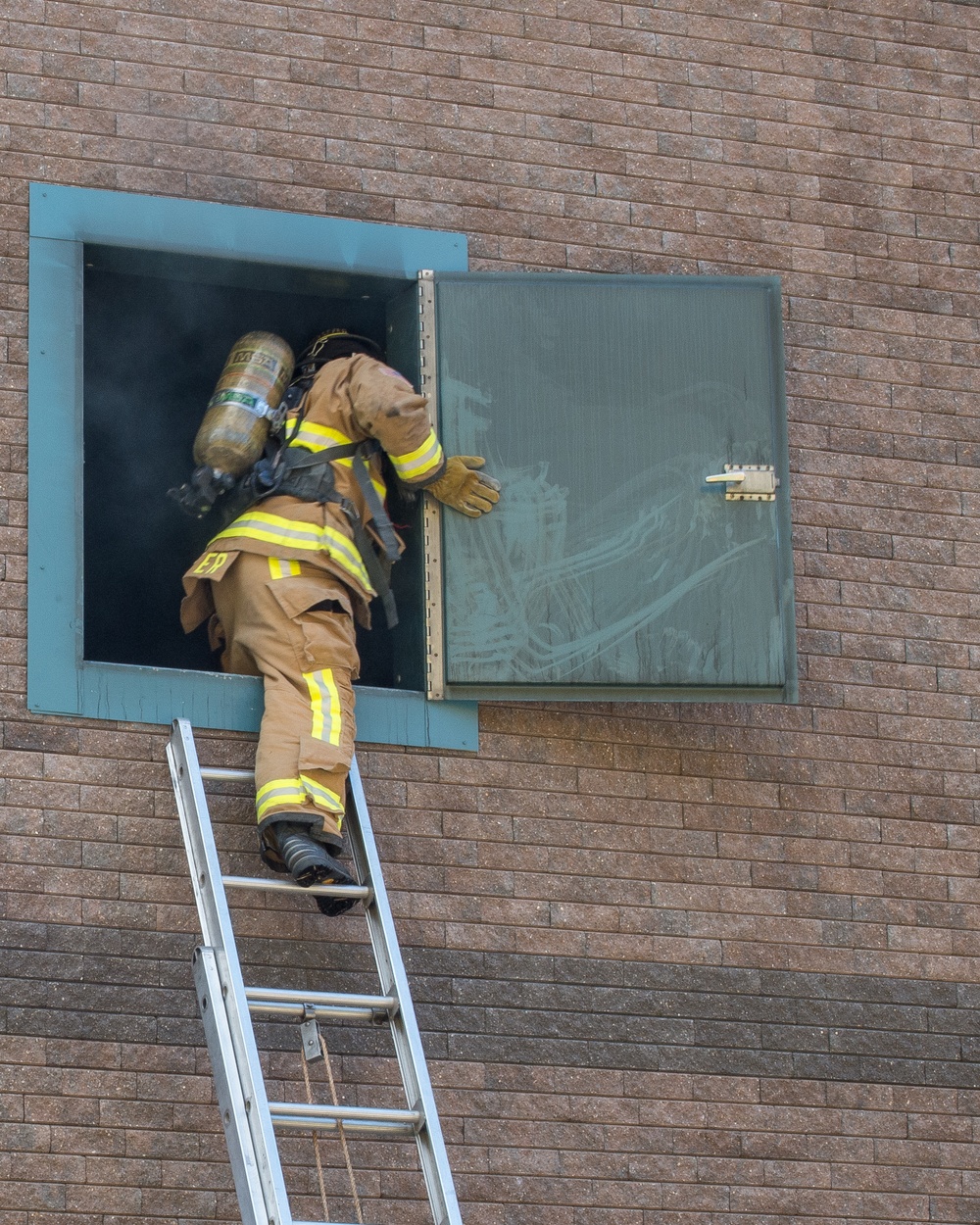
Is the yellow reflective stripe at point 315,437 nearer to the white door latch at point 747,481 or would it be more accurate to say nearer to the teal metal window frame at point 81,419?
the teal metal window frame at point 81,419

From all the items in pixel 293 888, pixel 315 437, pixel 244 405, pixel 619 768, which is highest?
pixel 244 405

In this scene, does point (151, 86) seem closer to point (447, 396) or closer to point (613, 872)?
point (447, 396)

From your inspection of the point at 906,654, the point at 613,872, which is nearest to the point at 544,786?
the point at 613,872

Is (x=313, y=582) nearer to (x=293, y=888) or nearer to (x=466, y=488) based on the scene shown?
(x=466, y=488)

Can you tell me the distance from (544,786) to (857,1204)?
1.75 meters

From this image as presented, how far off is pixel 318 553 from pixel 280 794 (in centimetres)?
93

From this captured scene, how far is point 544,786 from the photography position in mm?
7742

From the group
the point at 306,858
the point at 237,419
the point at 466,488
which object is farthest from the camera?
the point at 466,488

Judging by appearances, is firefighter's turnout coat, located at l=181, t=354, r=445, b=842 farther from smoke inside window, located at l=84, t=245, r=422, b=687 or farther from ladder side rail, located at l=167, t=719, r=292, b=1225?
smoke inside window, located at l=84, t=245, r=422, b=687

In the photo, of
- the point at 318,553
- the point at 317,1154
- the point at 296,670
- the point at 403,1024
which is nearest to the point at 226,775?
the point at 296,670

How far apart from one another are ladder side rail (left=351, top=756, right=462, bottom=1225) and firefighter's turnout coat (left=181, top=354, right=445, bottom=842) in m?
0.14

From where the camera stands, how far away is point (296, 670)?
735 cm

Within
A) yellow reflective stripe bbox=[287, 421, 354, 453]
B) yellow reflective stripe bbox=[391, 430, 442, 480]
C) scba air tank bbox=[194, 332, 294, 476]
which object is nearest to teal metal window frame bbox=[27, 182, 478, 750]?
scba air tank bbox=[194, 332, 294, 476]

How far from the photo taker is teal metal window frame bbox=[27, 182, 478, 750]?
729cm
